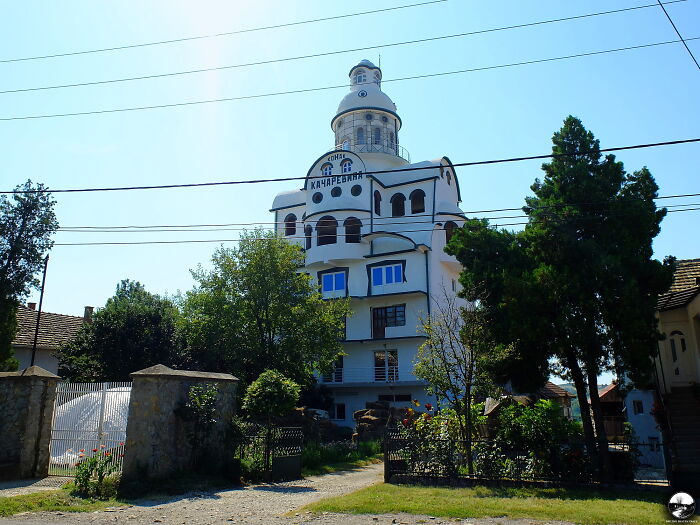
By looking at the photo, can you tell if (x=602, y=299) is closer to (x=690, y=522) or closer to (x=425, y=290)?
(x=690, y=522)

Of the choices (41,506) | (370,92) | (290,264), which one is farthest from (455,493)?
(370,92)

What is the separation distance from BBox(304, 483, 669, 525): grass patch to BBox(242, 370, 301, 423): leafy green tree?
4023 mm

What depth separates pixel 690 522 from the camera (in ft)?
31.0

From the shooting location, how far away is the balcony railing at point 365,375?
1419 inches

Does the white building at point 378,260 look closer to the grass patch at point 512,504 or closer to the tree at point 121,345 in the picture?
the tree at point 121,345

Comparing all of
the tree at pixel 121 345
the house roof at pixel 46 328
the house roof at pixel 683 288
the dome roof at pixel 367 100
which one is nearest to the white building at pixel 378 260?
the dome roof at pixel 367 100

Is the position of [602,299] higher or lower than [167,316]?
lower

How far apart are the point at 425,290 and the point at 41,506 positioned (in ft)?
88.1

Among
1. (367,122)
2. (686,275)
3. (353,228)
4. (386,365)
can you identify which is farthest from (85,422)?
(367,122)

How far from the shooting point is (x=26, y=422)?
15.5 metres

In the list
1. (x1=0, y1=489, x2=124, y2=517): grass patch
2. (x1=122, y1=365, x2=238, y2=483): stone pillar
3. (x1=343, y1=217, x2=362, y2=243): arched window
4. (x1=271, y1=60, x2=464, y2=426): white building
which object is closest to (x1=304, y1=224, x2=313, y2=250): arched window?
(x1=271, y1=60, x2=464, y2=426): white building

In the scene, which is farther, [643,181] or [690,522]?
[643,181]

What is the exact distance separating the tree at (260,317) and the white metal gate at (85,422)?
1166cm

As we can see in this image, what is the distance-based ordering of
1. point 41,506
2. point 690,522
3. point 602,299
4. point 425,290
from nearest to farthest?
point 690,522, point 41,506, point 602,299, point 425,290
